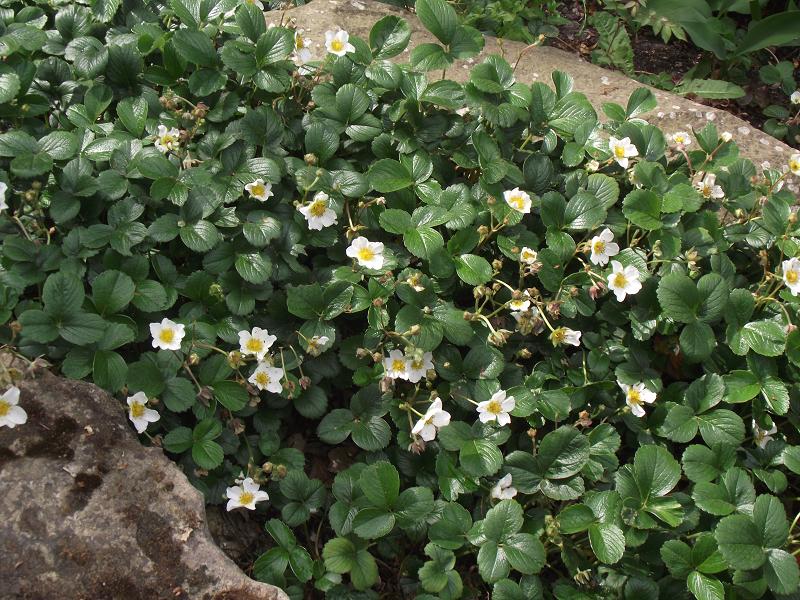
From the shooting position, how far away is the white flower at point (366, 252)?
254 cm

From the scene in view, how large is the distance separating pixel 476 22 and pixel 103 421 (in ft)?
9.75

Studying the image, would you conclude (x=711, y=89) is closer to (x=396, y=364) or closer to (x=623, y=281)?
(x=623, y=281)

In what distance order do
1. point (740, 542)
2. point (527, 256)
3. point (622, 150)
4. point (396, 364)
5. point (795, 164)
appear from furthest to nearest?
point (795, 164), point (622, 150), point (527, 256), point (396, 364), point (740, 542)

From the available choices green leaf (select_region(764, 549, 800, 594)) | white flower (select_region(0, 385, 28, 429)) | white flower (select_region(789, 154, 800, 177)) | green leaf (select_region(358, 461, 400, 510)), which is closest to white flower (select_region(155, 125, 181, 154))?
white flower (select_region(0, 385, 28, 429))

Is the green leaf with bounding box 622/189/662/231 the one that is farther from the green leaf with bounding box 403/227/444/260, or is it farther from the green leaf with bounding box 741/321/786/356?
the green leaf with bounding box 403/227/444/260

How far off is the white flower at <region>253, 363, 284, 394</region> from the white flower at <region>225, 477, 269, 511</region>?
0.91ft

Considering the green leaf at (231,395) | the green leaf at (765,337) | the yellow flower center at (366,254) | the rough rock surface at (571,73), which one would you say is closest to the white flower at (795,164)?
the rough rock surface at (571,73)

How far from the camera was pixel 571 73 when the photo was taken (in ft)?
12.8

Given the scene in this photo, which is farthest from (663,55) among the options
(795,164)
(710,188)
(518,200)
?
(518,200)

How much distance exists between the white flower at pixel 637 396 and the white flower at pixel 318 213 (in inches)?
44.3

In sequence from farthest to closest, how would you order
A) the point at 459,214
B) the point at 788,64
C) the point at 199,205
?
the point at 788,64
the point at 459,214
the point at 199,205

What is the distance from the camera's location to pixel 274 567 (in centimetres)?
224

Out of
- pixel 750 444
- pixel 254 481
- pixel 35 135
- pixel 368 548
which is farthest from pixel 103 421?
pixel 750 444

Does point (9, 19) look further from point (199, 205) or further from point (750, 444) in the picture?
point (750, 444)
